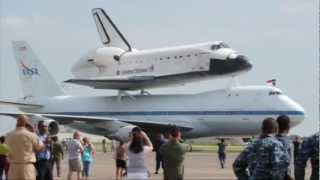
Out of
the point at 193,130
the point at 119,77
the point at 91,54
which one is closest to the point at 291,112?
the point at 193,130

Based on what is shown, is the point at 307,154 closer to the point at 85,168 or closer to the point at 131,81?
the point at 85,168

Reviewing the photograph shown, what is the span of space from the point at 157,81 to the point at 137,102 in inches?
99.6

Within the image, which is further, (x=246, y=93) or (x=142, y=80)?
(x=142, y=80)

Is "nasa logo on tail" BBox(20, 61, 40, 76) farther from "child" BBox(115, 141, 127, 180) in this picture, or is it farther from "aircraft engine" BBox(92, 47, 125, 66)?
"child" BBox(115, 141, 127, 180)

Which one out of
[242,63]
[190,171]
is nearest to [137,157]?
[190,171]

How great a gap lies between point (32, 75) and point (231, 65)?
1703 centimetres

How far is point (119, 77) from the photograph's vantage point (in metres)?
48.3

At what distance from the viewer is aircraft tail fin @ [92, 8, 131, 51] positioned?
52.8 m

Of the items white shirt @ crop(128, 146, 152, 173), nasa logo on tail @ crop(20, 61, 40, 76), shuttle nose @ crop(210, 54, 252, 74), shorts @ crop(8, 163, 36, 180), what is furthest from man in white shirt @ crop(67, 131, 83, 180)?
nasa logo on tail @ crop(20, 61, 40, 76)

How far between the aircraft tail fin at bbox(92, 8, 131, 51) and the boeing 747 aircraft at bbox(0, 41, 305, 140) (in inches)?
227

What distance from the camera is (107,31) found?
2105 inches

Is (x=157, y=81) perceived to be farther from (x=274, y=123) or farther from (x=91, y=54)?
(x=274, y=123)

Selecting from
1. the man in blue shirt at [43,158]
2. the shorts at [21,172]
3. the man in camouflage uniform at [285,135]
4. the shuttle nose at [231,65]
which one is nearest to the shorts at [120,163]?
the man in blue shirt at [43,158]

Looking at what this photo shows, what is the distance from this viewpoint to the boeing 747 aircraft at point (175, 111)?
39312 mm
